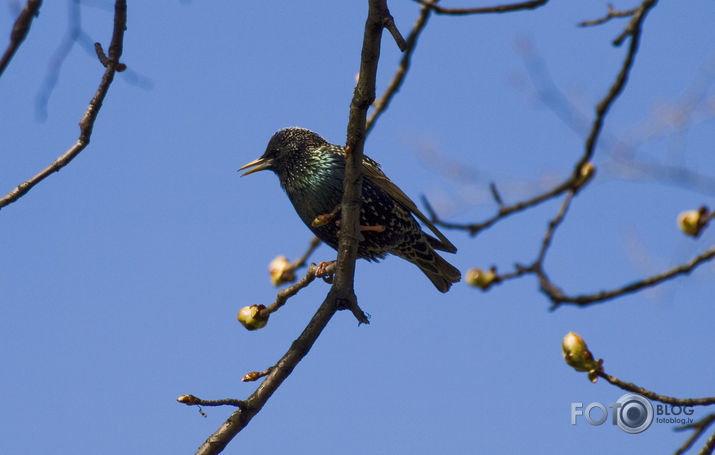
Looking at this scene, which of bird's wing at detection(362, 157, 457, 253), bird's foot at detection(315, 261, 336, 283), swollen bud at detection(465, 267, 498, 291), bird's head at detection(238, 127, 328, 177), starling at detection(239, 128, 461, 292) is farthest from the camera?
bird's head at detection(238, 127, 328, 177)

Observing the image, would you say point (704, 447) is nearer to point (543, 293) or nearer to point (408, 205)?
point (543, 293)

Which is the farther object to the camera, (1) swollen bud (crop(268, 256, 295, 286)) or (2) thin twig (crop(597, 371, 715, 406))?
(1) swollen bud (crop(268, 256, 295, 286))

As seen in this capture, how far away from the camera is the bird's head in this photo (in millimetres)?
5180

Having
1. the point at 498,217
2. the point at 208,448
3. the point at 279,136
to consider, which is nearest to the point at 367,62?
the point at 498,217

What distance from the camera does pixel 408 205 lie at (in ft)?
16.0

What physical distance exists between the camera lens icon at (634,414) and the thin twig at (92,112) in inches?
97.5

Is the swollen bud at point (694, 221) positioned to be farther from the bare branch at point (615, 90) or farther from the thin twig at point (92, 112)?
the thin twig at point (92, 112)

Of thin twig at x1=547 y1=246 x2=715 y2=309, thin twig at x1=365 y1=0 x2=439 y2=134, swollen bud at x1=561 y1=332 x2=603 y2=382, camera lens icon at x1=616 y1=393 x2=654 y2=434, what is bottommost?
thin twig at x1=547 y1=246 x2=715 y2=309

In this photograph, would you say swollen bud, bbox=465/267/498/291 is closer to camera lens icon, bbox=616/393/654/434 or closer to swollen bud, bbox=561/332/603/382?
swollen bud, bbox=561/332/603/382

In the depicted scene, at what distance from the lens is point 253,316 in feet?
10.7

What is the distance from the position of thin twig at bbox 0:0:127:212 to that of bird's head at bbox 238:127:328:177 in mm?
2273

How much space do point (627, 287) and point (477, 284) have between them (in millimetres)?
805

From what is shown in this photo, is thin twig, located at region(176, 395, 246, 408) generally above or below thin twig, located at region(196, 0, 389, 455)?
below

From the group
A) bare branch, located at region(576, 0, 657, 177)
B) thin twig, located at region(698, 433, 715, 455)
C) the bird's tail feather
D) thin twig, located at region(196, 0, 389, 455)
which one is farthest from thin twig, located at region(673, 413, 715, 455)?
the bird's tail feather
